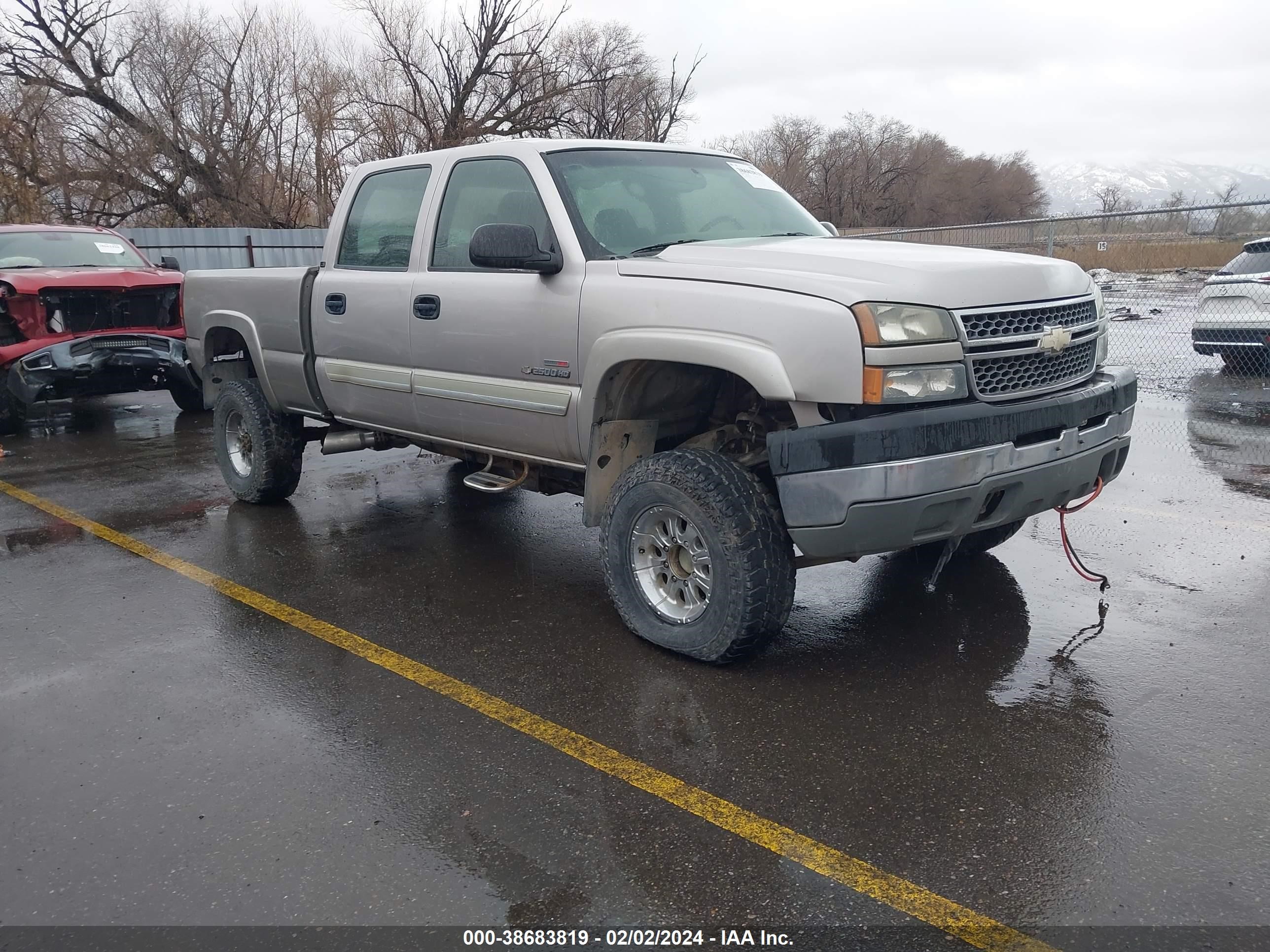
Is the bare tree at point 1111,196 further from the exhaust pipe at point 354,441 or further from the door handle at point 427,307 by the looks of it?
the door handle at point 427,307

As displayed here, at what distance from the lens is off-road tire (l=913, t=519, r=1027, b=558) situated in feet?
16.7

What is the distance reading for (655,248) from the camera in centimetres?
448

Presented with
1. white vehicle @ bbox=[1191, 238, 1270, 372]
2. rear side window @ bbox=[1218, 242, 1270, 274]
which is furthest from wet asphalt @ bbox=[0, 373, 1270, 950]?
rear side window @ bbox=[1218, 242, 1270, 274]

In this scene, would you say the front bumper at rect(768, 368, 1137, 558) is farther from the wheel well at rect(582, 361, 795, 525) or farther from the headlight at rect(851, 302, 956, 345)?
the wheel well at rect(582, 361, 795, 525)

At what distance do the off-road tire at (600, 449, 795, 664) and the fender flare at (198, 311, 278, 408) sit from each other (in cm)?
314

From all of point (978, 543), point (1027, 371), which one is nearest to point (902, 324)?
point (1027, 371)

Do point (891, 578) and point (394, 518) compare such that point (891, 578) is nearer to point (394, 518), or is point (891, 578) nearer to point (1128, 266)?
point (394, 518)

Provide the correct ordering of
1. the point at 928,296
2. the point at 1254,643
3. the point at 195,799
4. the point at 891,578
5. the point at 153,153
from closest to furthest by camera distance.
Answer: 1. the point at 195,799
2. the point at 928,296
3. the point at 1254,643
4. the point at 891,578
5. the point at 153,153

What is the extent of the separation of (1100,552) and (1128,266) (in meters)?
7.84

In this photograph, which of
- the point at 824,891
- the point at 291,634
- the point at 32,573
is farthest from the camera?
the point at 32,573

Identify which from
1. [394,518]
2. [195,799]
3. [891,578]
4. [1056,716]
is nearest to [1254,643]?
[1056,716]

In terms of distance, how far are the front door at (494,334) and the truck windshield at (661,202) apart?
185 mm

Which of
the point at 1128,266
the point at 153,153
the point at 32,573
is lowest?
the point at 32,573

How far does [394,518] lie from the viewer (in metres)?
6.52
